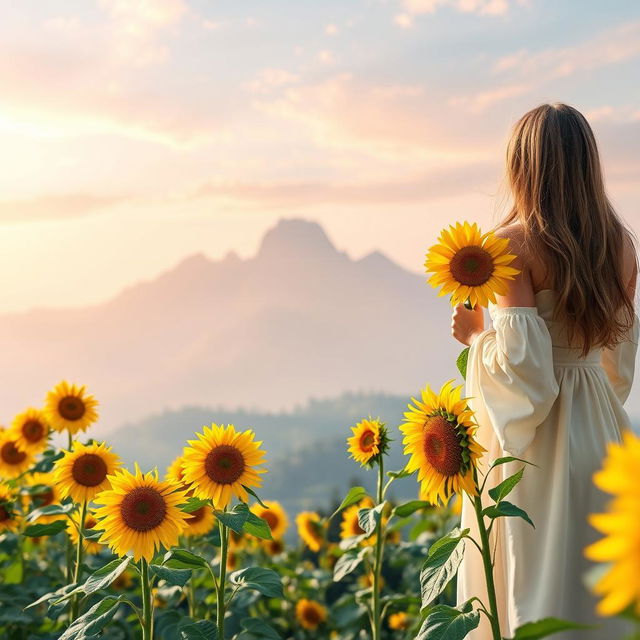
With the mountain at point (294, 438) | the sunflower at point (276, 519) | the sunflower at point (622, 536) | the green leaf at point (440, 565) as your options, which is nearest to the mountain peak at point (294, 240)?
the mountain at point (294, 438)

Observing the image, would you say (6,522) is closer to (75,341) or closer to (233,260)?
(75,341)

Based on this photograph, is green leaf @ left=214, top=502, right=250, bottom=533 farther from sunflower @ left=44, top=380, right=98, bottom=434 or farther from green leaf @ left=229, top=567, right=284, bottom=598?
sunflower @ left=44, top=380, right=98, bottom=434

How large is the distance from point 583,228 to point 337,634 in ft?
9.14

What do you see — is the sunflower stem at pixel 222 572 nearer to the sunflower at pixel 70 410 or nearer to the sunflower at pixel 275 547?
the sunflower at pixel 70 410

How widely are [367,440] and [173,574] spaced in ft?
2.99

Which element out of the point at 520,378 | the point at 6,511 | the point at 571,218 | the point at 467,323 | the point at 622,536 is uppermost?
the point at 571,218

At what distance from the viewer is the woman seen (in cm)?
266

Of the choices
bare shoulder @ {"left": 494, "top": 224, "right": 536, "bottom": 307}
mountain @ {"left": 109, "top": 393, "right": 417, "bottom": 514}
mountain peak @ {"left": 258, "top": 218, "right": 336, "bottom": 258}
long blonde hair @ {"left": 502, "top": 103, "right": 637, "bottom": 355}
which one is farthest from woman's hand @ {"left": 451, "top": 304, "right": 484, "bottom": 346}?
mountain peak @ {"left": 258, "top": 218, "right": 336, "bottom": 258}

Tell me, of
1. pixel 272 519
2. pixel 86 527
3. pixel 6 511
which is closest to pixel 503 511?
pixel 86 527

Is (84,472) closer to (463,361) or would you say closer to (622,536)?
(463,361)

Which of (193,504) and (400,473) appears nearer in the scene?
(193,504)

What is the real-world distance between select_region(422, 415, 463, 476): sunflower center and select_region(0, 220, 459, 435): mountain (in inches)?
→ 5817

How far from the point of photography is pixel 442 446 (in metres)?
2.36

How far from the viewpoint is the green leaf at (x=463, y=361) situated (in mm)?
2830
